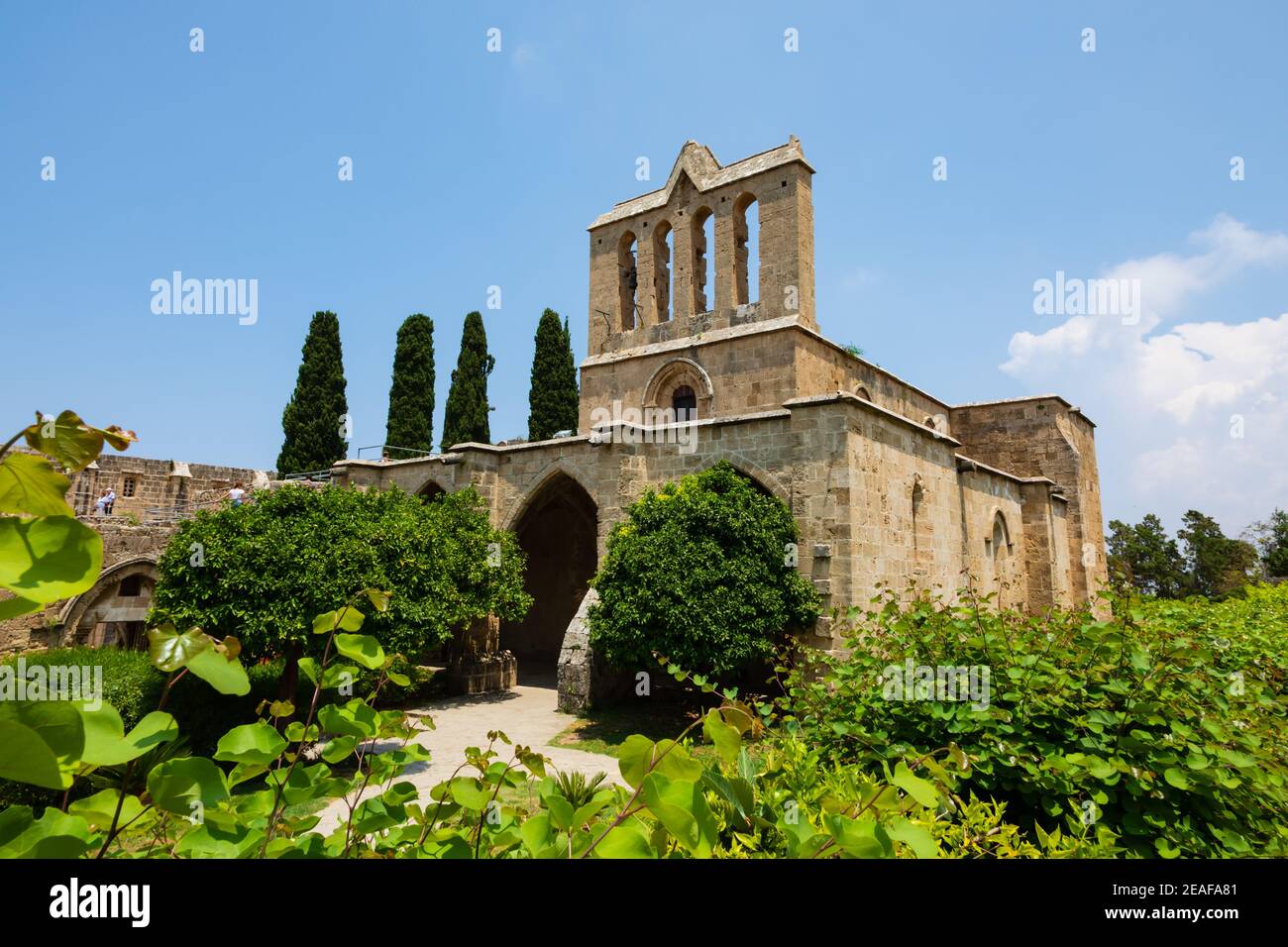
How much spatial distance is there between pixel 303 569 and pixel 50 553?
10675 millimetres

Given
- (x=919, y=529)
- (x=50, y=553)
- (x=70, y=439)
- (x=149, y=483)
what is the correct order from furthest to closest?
(x=149, y=483)
(x=919, y=529)
(x=70, y=439)
(x=50, y=553)

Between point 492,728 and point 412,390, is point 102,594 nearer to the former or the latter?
point 492,728

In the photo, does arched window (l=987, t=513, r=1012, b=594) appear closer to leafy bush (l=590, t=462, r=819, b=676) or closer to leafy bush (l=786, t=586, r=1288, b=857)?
leafy bush (l=590, t=462, r=819, b=676)

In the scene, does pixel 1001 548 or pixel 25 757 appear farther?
pixel 1001 548

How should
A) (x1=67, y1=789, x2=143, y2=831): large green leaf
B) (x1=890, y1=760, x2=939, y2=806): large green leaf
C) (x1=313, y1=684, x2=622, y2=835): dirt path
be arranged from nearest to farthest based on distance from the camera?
1. (x1=67, y1=789, x2=143, y2=831): large green leaf
2. (x1=890, y1=760, x2=939, y2=806): large green leaf
3. (x1=313, y1=684, x2=622, y2=835): dirt path

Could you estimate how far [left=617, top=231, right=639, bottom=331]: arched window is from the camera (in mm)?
19984

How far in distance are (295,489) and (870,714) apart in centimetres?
1110

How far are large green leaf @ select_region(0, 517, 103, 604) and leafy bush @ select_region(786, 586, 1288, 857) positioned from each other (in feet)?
9.34

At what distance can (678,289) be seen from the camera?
1873 cm

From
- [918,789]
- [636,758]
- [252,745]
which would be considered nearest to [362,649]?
[252,745]

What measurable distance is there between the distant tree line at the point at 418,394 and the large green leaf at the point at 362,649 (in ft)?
94.0

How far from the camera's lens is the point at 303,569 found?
1042cm

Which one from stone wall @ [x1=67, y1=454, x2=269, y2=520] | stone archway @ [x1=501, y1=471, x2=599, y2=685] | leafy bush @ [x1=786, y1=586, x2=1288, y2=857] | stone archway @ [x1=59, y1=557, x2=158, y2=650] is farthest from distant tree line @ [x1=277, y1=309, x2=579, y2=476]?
leafy bush @ [x1=786, y1=586, x2=1288, y2=857]
